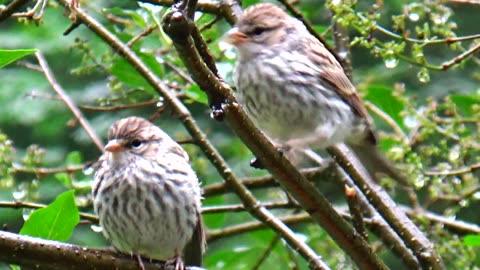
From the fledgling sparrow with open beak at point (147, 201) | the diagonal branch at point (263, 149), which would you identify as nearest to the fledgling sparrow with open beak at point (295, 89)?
the fledgling sparrow with open beak at point (147, 201)

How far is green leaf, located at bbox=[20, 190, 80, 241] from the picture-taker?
4.24 meters

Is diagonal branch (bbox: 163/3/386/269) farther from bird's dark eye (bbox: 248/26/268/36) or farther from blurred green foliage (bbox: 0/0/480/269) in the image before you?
bird's dark eye (bbox: 248/26/268/36)

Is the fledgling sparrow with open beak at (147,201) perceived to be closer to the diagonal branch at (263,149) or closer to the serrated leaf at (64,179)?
the serrated leaf at (64,179)

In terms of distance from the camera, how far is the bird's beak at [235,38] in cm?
540

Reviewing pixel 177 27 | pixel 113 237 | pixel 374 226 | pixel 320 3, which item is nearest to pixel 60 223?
pixel 113 237

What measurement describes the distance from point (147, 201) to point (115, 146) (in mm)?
343

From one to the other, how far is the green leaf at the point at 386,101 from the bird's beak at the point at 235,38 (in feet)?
2.75

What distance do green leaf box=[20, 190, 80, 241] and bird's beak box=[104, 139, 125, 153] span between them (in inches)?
45.3

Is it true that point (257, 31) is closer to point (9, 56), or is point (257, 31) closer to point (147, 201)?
point (147, 201)

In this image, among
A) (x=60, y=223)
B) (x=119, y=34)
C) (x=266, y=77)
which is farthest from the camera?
(x=119, y=34)

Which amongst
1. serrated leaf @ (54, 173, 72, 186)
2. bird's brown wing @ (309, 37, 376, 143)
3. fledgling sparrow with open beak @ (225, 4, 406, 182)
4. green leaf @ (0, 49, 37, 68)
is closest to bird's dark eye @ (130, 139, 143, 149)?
serrated leaf @ (54, 173, 72, 186)

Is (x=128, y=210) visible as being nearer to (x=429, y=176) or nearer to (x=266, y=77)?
(x=266, y=77)

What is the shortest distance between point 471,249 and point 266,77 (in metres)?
1.25

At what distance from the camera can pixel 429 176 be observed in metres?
5.54
